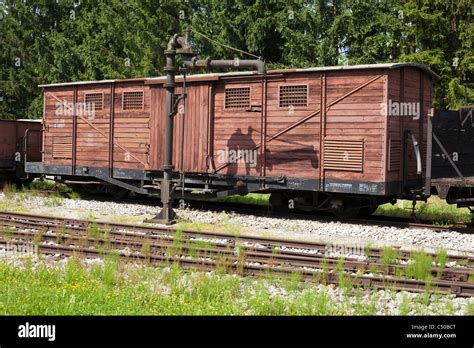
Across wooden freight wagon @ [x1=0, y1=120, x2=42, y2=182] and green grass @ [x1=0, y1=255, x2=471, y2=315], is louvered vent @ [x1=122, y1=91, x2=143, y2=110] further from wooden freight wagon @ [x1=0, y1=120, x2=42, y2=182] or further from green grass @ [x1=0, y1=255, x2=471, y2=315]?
green grass @ [x1=0, y1=255, x2=471, y2=315]

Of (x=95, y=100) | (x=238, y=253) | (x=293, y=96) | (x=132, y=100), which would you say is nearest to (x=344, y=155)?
(x=293, y=96)

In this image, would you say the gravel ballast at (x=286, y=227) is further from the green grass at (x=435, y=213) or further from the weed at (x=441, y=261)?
the green grass at (x=435, y=213)

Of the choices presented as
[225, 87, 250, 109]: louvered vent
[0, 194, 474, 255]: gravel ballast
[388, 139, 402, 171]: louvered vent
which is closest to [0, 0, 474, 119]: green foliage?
[388, 139, 402, 171]: louvered vent

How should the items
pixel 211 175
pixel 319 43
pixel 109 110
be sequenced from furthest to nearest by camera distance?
1. pixel 319 43
2. pixel 109 110
3. pixel 211 175

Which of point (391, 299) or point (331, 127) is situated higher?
point (331, 127)

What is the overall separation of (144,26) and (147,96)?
52.9 feet

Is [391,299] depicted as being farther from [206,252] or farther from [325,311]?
[206,252]

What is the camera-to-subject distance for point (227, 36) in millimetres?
27578

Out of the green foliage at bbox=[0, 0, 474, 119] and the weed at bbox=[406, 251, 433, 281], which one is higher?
the green foliage at bbox=[0, 0, 474, 119]

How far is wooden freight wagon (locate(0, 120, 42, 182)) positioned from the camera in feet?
67.9

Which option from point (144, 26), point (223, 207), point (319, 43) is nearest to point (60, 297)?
point (223, 207)

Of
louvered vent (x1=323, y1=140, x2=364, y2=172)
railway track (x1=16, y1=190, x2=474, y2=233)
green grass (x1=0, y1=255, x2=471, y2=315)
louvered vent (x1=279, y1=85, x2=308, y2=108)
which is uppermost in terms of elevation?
louvered vent (x1=279, y1=85, x2=308, y2=108)

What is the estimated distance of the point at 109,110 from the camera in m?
17.0

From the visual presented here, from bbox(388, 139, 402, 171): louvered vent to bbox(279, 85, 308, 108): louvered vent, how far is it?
91.1 inches
